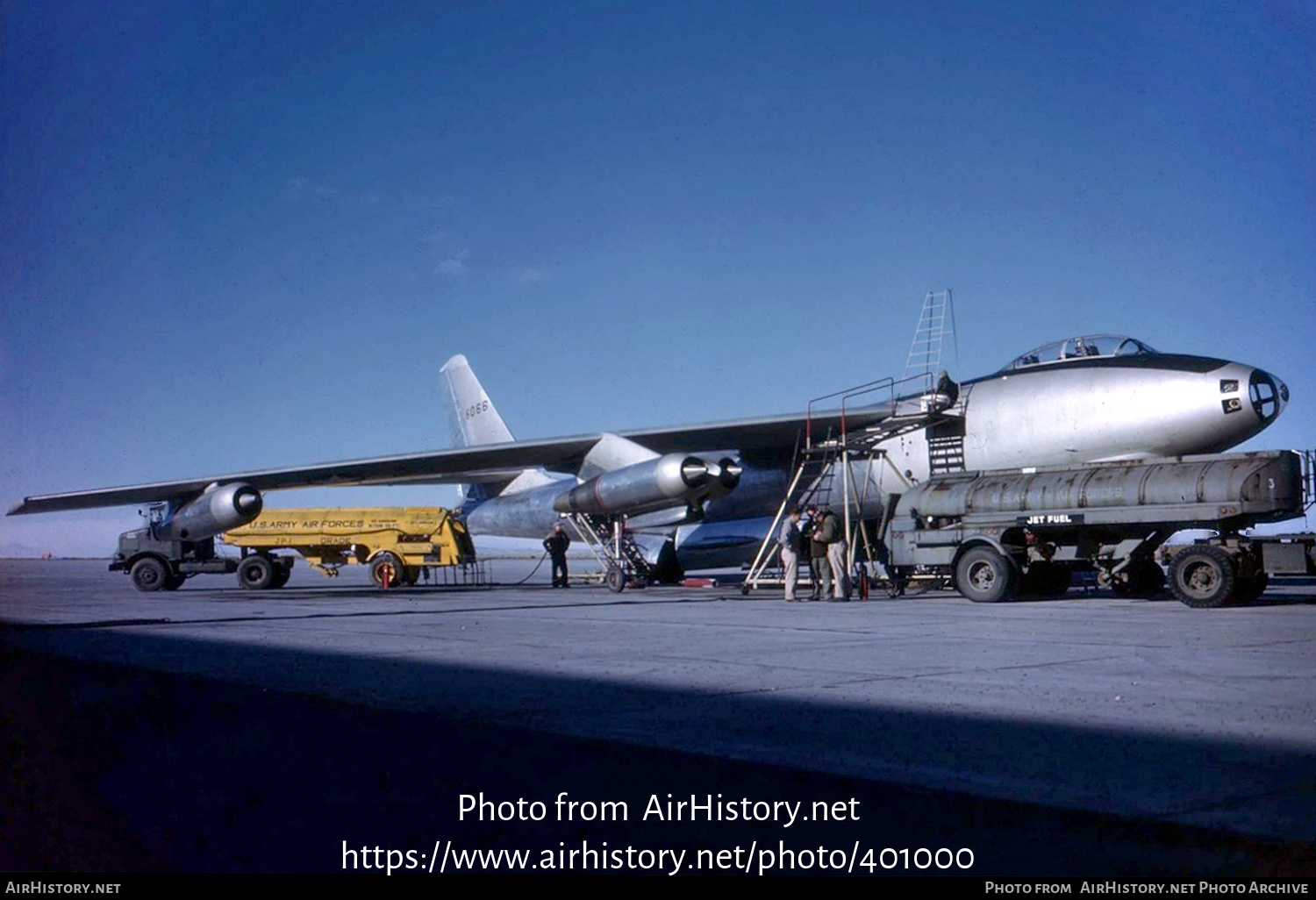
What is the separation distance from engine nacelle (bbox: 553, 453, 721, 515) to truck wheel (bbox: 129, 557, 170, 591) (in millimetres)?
9498

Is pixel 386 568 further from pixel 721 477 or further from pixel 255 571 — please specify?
pixel 721 477

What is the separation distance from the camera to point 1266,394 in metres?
13.3

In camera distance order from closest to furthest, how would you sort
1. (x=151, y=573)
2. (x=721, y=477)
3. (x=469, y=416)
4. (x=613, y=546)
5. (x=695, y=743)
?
(x=695, y=743) → (x=721, y=477) → (x=613, y=546) → (x=151, y=573) → (x=469, y=416)

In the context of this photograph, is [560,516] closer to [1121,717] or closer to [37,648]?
[37,648]

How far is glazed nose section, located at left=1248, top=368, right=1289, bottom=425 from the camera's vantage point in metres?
13.3

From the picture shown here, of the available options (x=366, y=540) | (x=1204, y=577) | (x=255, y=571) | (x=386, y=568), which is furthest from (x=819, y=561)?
(x=255, y=571)

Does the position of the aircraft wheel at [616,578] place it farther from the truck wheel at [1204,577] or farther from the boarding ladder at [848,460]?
the truck wheel at [1204,577]

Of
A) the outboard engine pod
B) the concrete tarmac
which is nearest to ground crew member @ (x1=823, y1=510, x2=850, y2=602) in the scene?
the outboard engine pod

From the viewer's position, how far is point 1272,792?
11.3 feet

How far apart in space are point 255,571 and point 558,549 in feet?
21.9

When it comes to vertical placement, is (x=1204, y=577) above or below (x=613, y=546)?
below

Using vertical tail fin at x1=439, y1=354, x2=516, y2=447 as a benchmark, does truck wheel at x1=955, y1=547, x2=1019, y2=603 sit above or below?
below

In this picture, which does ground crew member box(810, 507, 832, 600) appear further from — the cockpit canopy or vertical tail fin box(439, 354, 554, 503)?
vertical tail fin box(439, 354, 554, 503)

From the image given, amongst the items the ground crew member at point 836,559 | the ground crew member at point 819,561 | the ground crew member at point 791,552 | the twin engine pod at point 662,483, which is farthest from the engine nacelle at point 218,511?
the ground crew member at point 836,559
